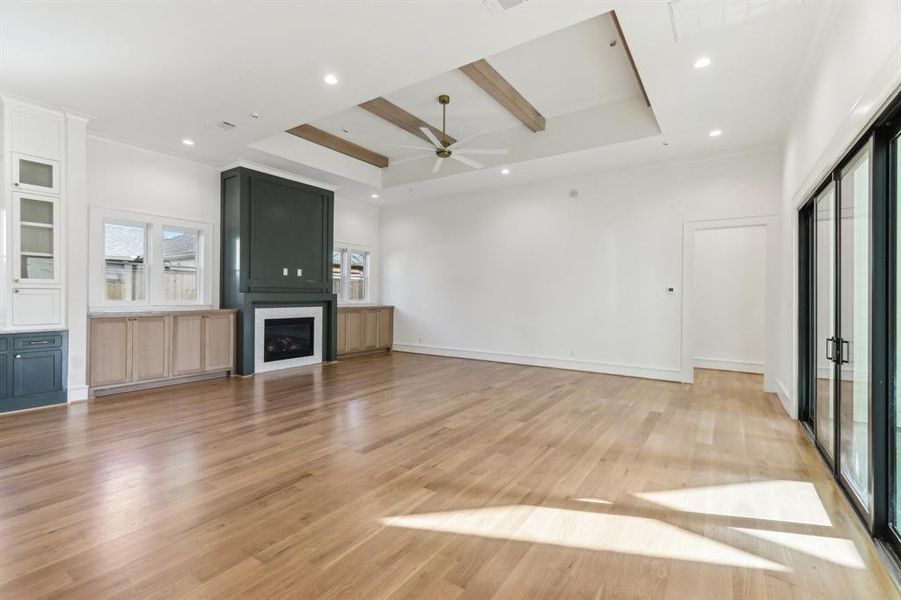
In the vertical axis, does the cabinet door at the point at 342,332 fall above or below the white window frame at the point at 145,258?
below

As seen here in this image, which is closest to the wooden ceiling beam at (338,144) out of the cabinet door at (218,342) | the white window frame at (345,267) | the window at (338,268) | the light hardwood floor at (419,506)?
the white window frame at (345,267)

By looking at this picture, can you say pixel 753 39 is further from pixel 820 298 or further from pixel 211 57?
pixel 211 57

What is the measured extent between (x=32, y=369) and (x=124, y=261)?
5.76 ft

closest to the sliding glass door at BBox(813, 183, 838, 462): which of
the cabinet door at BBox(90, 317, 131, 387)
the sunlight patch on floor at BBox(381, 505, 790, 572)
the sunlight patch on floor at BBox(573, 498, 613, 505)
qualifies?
the sunlight patch on floor at BBox(381, 505, 790, 572)

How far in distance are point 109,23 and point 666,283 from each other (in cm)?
674

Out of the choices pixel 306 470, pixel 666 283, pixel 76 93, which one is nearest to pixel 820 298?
pixel 666 283

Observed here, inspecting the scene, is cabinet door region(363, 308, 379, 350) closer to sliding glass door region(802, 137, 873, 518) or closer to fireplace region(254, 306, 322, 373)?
fireplace region(254, 306, 322, 373)

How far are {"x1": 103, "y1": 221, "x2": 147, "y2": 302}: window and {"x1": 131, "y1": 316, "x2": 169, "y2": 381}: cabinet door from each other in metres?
0.63

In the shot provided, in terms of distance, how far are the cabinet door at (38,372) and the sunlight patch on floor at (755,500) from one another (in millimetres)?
5792

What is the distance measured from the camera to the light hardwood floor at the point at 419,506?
1813mm

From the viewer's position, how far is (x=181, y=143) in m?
5.56

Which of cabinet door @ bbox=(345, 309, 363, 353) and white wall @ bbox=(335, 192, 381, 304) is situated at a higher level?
white wall @ bbox=(335, 192, 381, 304)

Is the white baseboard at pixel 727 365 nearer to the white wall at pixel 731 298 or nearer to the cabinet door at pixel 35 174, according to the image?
the white wall at pixel 731 298

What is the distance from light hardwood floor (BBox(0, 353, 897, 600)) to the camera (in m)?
1.81
